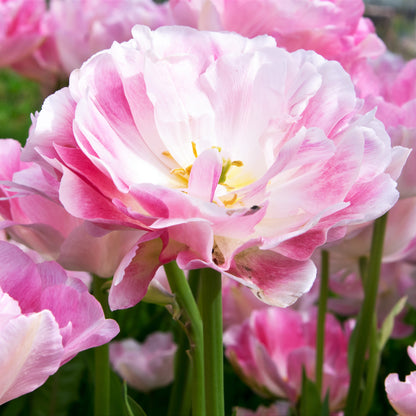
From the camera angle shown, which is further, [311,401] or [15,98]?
[15,98]

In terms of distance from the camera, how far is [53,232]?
1.49ft

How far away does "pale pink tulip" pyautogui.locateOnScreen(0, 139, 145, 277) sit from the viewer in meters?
0.44

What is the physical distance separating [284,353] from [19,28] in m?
0.63

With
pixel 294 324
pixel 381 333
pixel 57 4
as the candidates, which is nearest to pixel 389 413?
pixel 294 324

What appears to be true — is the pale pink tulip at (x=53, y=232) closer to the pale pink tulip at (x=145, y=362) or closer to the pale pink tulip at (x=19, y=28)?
the pale pink tulip at (x=145, y=362)

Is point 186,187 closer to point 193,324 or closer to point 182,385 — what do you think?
point 193,324

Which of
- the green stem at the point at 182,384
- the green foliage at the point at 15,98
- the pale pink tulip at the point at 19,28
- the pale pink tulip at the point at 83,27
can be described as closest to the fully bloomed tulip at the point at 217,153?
the green stem at the point at 182,384

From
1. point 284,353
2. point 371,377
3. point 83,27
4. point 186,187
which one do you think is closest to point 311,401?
point 371,377

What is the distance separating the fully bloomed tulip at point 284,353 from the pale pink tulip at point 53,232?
0.31 m

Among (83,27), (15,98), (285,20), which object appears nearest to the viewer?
(285,20)

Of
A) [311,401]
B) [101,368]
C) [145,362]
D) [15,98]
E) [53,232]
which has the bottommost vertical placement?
[15,98]

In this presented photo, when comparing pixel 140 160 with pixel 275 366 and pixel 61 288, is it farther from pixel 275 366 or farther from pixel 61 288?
pixel 275 366

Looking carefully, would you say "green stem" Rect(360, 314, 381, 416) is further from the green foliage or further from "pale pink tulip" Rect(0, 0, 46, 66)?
the green foliage

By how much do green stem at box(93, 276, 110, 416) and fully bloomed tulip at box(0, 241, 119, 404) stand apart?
9cm
